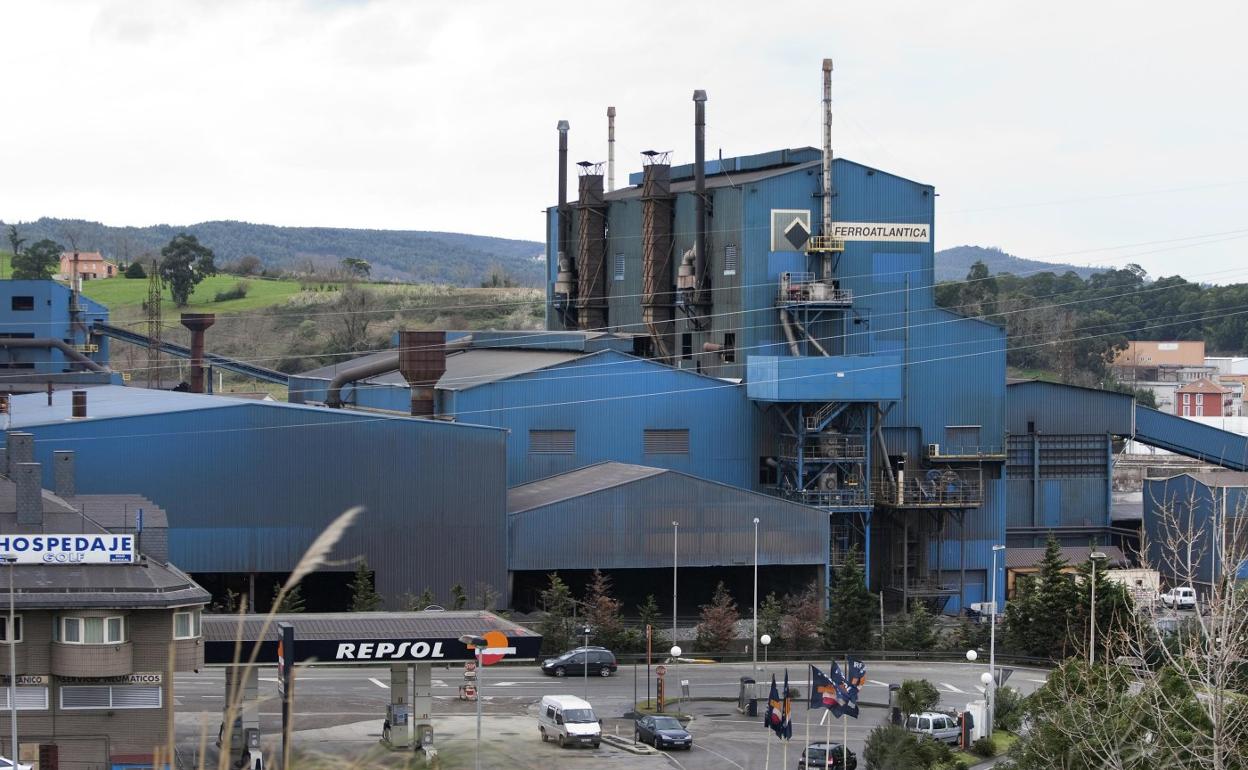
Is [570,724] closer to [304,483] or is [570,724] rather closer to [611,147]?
[304,483]

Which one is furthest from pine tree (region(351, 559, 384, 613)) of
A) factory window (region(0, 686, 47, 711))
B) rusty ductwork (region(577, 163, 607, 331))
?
rusty ductwork (region(577, 163, 607, 331))

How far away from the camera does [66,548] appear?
3475 cm

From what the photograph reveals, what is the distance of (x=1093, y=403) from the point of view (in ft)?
244

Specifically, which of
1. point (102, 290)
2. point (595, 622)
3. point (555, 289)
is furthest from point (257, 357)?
point (595, 622)

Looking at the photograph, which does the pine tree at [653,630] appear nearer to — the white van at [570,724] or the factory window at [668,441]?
the factory window at [668,441]

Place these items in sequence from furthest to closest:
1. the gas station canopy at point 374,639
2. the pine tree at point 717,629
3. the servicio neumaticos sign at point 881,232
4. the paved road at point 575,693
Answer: the servicio neumaticos sign at point 881,232 → the pine tree at point 717,629 → the paved road at point 575,693 → the gas station canopy at point 374,639

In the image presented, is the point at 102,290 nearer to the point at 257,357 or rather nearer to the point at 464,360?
the point at 257,357

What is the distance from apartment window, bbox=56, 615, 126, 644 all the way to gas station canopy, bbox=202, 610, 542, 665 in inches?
109

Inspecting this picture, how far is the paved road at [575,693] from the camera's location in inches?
1543

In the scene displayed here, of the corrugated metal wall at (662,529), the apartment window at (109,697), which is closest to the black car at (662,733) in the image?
the apartment window at (109,697)

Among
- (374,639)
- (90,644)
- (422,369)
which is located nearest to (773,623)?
(422,369)

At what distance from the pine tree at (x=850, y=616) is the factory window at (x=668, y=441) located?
12201 mm

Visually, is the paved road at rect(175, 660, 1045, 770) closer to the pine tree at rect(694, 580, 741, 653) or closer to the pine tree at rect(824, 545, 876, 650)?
the pine tree at rect(694, 580, 741, 653)

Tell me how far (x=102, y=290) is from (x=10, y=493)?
144m
